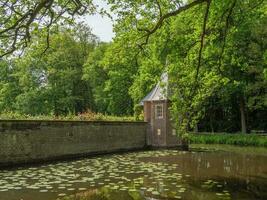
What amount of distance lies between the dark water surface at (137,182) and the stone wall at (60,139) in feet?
6.33

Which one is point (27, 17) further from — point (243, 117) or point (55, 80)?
point (55, 80)

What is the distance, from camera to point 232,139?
31500 millimetres

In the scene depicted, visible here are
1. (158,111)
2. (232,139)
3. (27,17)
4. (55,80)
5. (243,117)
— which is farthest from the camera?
(55,80)

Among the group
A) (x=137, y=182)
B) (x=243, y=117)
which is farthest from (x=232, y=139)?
(x=137, y=182)

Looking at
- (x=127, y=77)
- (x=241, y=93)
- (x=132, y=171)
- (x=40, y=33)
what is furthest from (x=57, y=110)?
(x=40, y=33)

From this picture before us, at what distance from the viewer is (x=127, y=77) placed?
143 ft

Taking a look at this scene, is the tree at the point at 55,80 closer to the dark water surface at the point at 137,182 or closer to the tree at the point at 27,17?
the dark water surface at the point at 137,182

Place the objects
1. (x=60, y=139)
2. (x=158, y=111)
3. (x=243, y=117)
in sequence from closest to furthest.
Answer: (x=60, y=139) < (x=158, y=111) < (x=243, y=117)

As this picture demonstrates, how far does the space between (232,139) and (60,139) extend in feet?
51.0

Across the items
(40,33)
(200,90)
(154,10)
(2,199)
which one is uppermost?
(154,10)

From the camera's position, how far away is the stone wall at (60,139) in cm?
1781

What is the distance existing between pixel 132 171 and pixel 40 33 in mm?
6495

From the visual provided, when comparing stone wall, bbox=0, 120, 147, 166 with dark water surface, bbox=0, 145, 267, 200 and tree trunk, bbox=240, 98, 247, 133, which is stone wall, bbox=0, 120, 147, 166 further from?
tree trunk, bbox=240, 98, 247, 133

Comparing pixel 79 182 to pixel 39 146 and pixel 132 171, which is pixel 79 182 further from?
pixel 39 146
